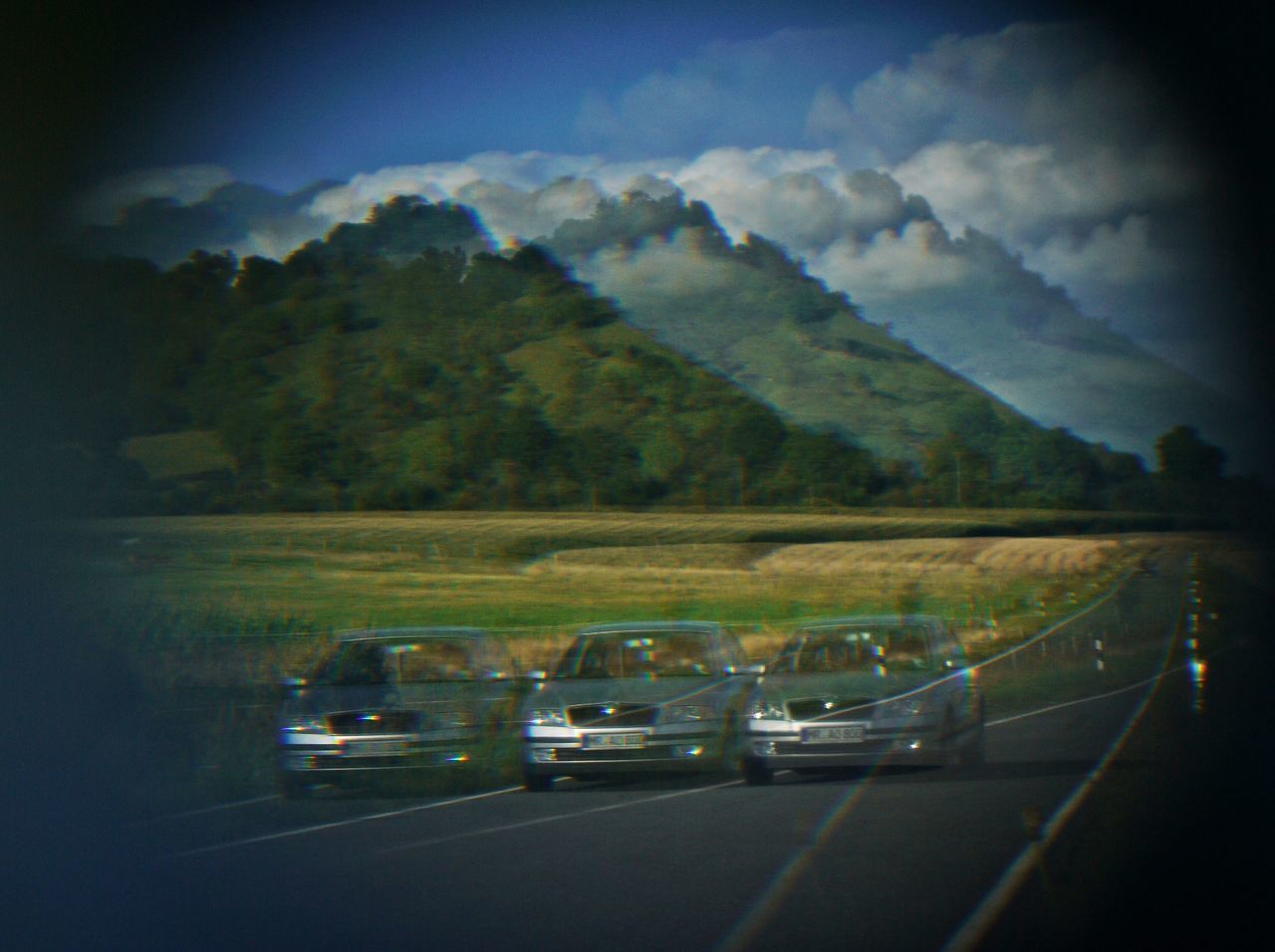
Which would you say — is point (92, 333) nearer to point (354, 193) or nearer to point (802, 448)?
point (354, 193)

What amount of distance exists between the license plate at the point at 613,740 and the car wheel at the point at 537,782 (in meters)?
0.50

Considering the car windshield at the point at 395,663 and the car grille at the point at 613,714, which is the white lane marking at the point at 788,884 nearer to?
the car grille at the point at 613,714

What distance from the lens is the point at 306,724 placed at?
10.7m

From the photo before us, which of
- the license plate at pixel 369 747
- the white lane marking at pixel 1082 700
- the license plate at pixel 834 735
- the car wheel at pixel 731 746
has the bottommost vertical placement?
the white lane marking at pixel 1082 700

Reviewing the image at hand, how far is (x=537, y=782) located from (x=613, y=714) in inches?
36.1

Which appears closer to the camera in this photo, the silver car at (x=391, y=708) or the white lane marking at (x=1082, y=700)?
the silver car at (x=391, y=708)

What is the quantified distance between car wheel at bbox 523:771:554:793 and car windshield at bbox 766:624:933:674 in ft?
7.71

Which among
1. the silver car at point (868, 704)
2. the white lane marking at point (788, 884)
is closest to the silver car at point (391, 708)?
the silver car at point (868, 704)

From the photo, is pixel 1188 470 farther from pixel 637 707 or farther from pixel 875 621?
pixel 637 707

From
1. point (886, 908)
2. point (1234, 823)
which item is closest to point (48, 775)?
point (886, 908)

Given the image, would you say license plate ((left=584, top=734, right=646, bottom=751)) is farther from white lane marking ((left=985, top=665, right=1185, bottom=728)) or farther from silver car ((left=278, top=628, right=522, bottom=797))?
white lane marking ((left=985, top=665, right=1185, bottom=728))

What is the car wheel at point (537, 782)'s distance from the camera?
440 inches

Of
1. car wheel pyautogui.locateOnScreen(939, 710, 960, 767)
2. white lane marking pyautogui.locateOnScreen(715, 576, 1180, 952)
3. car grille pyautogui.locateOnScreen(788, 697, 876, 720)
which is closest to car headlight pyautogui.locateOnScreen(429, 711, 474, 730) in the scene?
car grille pyautogui.locateOnScreen(788, 697, 876, 720)

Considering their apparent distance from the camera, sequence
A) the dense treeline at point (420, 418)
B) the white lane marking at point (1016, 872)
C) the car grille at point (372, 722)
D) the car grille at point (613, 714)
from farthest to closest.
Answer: the dense treeline at point (420, 418) → the car grille at point (613, 714) → the car grille at point (372, 722) → the white lane marking at point (1016, 872)
